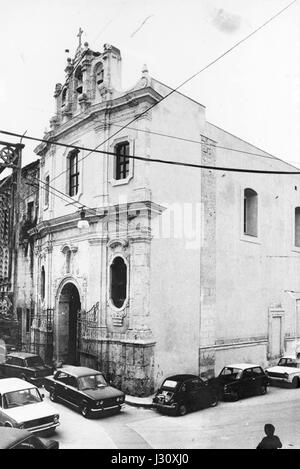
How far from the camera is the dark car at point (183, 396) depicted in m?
14.1

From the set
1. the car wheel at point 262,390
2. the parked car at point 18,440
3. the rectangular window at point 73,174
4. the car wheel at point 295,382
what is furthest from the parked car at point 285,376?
the parked car at point 18,440

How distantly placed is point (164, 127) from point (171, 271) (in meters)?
5.74

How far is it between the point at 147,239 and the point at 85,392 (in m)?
5.89

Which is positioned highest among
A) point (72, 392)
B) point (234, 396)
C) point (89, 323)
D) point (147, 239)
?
point (147, 239)

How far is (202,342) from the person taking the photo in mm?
18750

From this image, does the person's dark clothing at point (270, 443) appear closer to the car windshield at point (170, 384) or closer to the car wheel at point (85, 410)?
the car windshield at point (170, 384)

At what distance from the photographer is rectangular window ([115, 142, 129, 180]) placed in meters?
17.8

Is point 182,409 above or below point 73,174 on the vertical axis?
below

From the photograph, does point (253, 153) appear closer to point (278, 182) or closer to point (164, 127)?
point (278, 182)

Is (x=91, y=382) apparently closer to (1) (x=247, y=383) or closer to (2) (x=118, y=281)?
(2) (x=118, y=281)

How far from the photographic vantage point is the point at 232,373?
17266mm

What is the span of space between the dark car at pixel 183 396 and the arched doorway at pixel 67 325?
270 inches

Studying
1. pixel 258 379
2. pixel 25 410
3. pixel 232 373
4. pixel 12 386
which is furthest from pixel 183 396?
pixel 12 386
